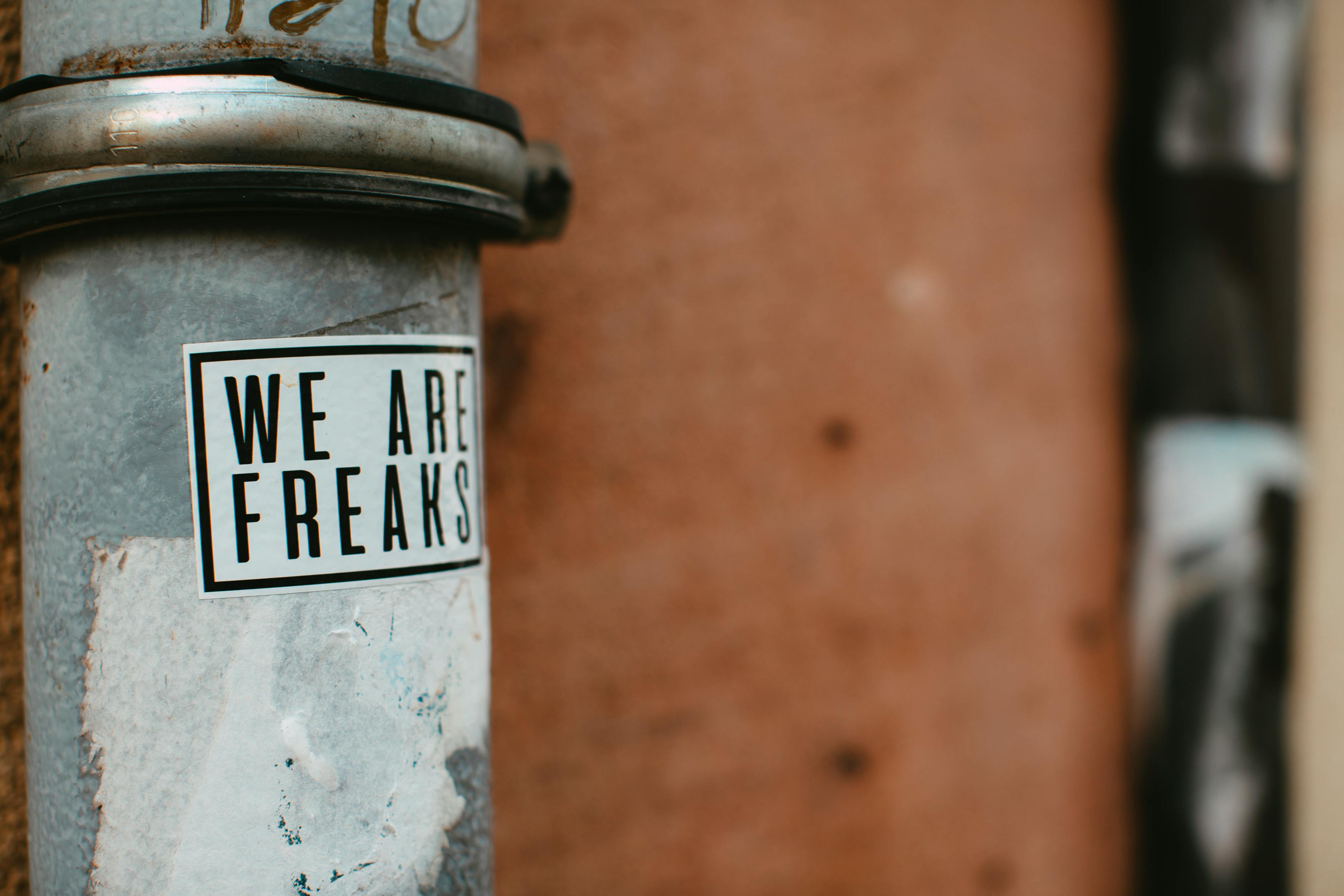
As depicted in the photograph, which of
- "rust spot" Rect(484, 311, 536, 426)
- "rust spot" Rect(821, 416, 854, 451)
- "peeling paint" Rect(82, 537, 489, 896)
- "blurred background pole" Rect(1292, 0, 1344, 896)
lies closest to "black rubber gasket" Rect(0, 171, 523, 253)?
"peeling paint" Rect(82, 537, 489, 896)

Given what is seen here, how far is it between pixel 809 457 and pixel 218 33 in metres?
0.80

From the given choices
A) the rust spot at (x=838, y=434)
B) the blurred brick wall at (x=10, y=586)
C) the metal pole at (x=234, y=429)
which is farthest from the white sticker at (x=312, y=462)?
the rust spot at (x=838, y=434)

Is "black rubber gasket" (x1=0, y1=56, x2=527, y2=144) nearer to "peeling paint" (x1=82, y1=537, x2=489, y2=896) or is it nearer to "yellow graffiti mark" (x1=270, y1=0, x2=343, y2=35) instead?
"yellow graffiti mark" (x1=270, y1=0, x2=343, y2=35)

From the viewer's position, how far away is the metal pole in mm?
392

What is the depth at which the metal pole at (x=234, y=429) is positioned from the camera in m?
0.39

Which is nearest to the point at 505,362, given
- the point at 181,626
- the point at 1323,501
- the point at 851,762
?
the point at 181,626

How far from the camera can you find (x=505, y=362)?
2.90 feet

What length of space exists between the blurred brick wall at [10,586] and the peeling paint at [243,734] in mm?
223

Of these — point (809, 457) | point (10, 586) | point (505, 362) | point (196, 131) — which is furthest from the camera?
point (809, 457)

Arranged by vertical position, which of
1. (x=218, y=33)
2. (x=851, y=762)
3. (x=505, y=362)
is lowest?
(x=851, y=762)

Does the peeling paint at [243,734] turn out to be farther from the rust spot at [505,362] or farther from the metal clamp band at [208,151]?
the rust spot at [505,362]

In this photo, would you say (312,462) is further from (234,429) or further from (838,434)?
(838,434)

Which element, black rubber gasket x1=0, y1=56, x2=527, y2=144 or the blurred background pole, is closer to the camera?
black rubber gasket x1=0, y1=56, x2=527, y2=144

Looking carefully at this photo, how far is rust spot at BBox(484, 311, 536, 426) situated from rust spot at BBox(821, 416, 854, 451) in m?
0.41
